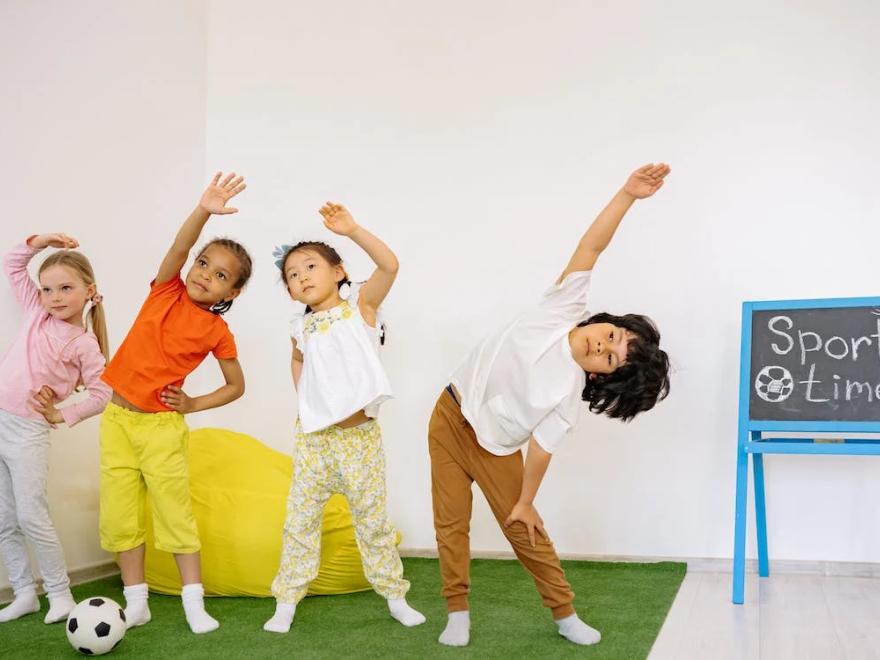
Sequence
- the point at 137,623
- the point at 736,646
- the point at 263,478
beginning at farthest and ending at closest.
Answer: the point at 263,478, the point at 137,623, the point at 736,646

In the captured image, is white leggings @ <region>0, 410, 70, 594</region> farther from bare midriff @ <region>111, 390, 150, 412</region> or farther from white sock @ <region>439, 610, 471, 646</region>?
white sock @ <region>439, 610, 471, 646</region>

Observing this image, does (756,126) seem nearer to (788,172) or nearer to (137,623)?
(788,172)

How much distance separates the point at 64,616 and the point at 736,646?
187 cm

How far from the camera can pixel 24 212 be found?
3.08 m

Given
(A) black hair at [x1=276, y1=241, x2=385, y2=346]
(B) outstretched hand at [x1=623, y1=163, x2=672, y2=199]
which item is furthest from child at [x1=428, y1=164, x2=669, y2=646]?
(A) black hair at [x1=276, y1=241, x2=385, y2=346]

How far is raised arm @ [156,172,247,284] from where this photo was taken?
8.54ft

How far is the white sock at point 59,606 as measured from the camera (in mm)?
2680

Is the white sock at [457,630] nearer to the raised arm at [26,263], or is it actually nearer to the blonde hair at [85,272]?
the blonde hair at [85,272]

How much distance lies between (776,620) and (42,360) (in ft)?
7.52

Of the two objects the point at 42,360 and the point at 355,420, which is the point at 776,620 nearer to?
the point at 355,420

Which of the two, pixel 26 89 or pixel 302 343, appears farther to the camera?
pixel 26 89

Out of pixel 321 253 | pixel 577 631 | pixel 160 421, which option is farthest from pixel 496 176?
pixel 577 631

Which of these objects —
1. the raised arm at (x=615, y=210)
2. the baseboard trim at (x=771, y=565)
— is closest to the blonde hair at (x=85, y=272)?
the raised arm at (x=615, y=210)

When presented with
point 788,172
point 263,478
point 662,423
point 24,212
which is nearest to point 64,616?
point 263,478
